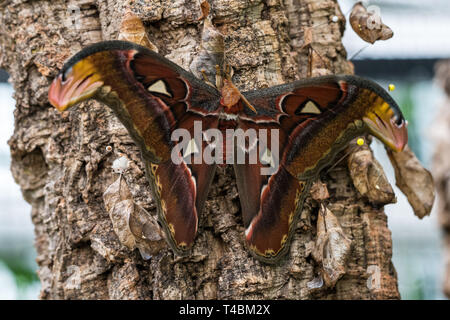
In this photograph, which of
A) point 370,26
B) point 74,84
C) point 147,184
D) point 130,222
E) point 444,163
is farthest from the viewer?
point 444,163

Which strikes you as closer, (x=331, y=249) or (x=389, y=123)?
(x=389, y=123)

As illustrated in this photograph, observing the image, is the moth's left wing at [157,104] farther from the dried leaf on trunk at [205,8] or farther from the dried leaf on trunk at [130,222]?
the dried leaf on trunk at [205,8]

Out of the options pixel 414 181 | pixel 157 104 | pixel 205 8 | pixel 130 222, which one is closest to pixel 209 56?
pixel 205 8

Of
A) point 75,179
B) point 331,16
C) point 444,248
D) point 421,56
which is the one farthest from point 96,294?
point 421,56

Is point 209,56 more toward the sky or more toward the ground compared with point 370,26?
more toward the ground

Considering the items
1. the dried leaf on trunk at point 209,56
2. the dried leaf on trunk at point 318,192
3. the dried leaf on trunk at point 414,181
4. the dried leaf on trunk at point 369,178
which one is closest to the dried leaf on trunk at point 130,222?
the dried leaf on trunk at point 209,56

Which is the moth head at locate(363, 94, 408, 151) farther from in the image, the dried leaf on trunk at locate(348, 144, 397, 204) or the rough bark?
the rough bark

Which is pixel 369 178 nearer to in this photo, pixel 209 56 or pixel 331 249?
pixel 331 249
